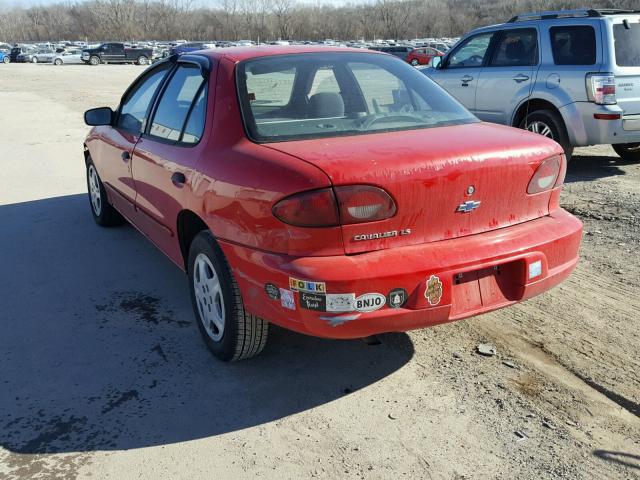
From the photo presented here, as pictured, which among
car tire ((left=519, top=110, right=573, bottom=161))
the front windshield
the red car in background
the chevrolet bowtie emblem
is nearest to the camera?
the chevrolet bowtie emblem

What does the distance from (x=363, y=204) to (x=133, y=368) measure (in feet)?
5.47

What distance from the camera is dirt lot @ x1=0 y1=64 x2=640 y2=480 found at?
2760 mm

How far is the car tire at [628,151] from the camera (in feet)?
28.5

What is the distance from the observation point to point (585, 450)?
2756mm

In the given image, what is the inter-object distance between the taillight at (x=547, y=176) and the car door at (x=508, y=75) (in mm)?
5187

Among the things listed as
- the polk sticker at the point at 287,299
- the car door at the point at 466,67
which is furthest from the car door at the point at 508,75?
the polk sticker at the point at 287,299

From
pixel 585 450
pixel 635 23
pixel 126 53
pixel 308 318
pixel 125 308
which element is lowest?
pixel 585 450

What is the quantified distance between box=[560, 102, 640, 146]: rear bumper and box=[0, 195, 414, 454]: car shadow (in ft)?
16.1

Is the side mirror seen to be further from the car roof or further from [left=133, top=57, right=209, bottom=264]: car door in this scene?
the car roof

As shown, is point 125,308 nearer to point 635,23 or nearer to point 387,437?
point 387,437

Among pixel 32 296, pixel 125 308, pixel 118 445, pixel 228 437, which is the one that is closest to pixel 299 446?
pixel 228 437

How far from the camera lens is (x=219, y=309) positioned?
138 inches

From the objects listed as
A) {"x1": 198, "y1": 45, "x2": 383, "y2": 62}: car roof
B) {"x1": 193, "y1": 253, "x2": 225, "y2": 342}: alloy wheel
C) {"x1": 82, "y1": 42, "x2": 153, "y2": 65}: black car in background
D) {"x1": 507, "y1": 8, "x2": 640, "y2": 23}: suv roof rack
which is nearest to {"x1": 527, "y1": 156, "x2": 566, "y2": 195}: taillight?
{"x1": 198, "y1": 45, "x2": 383, "y2": 62}: car roof

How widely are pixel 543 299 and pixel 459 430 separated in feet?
5.54
